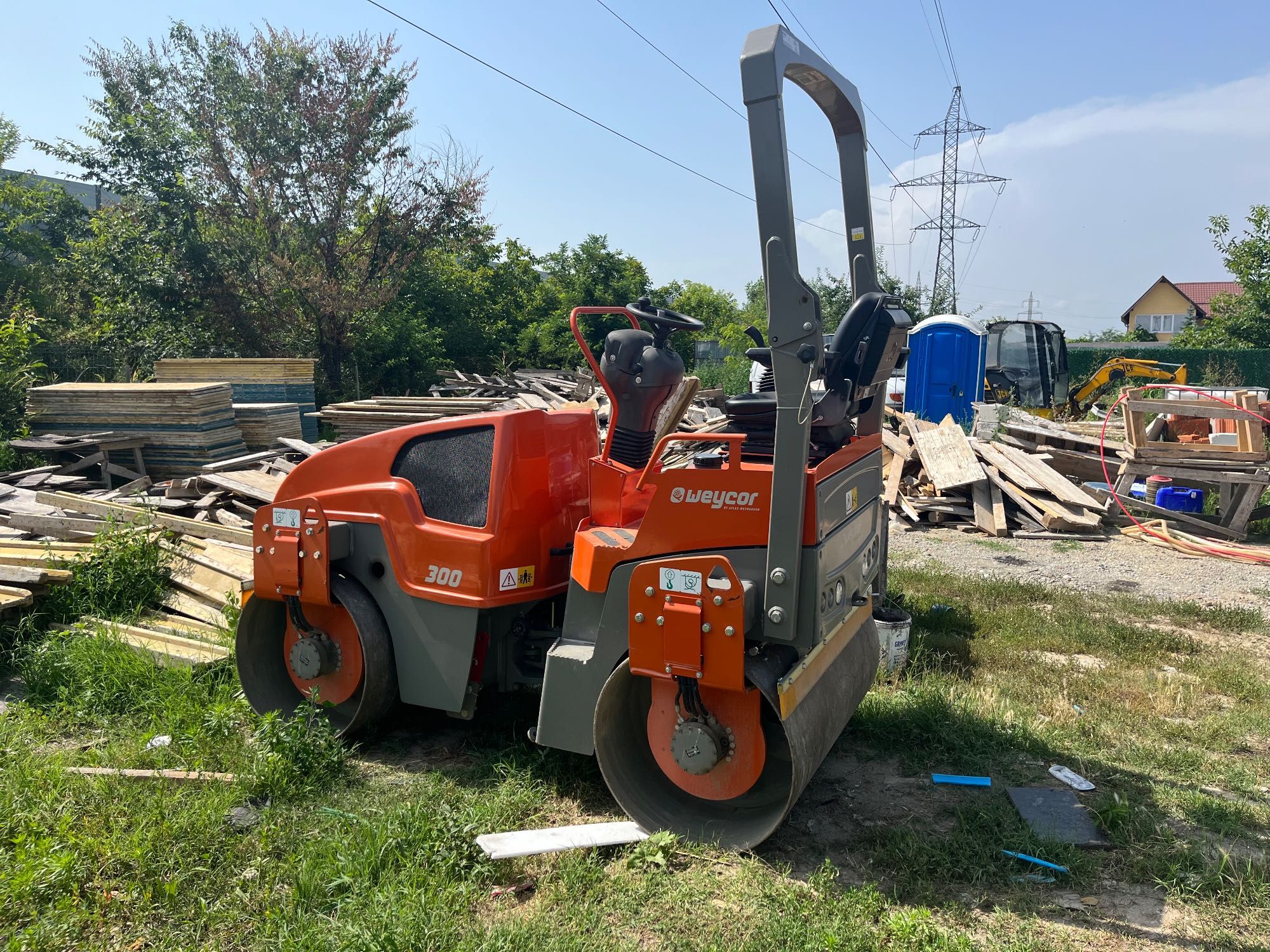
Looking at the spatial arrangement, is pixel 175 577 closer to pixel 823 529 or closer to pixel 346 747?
pixel 346 747

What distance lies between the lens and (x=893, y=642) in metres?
5.43

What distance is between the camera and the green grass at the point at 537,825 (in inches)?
120

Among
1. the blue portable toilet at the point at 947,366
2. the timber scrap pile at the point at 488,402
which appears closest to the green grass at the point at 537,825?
the timber scrap pile at the point at 488,402

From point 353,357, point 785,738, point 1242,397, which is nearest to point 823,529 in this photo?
point 785,738

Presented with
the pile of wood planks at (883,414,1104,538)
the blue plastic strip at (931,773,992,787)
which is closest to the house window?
the pile of wood planks at (883,414,1104,538)

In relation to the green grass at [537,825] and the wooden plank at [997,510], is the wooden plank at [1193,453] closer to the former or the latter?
the wooden plank at [997,510]

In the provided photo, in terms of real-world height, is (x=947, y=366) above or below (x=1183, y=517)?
above

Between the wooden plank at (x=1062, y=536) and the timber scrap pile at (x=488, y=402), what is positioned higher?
the timber scrap pile at (x=488, y=402)

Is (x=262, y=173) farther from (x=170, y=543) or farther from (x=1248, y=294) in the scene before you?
(x=1248, y=294)

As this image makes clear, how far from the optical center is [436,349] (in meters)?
21.4

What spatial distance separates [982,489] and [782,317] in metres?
8.42

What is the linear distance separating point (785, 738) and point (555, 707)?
1.00 m

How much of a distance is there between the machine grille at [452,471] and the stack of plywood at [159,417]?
692 centimetres

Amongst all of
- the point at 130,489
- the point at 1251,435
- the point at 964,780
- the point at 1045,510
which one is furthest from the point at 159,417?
the point at 1251,435
